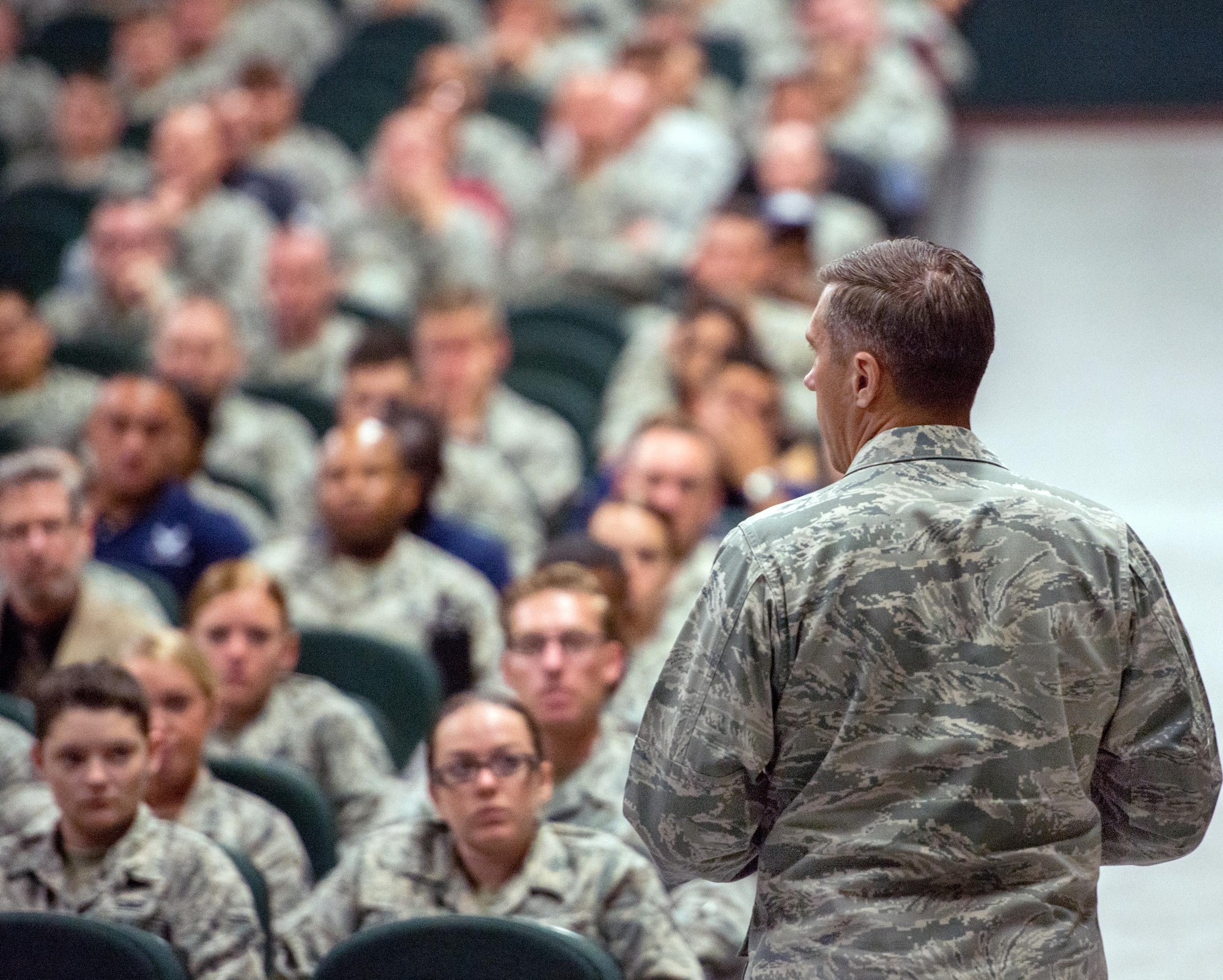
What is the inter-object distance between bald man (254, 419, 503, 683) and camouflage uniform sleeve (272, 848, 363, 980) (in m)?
1.30

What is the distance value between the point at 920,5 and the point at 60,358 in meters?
5.19

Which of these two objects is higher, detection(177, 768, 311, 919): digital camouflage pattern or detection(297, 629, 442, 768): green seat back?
detection(297, 629, 442, 768): green seat back

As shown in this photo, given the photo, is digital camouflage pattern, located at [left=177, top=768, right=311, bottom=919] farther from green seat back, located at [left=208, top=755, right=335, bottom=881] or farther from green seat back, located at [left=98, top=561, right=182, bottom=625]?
green seat back, located at [left=98, top=561, right=182, bottom=625]

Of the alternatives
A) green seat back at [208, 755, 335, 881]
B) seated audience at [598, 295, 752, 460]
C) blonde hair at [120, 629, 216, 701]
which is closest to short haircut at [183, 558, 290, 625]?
blonde hair at [120, 629, 216, 701]

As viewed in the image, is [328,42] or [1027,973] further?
[328,42]

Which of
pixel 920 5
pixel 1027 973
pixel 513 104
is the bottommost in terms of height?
pixel 1027 973

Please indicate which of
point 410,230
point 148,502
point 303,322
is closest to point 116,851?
point 148,502

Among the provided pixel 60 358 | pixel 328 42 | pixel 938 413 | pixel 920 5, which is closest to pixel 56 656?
pixel 60 358

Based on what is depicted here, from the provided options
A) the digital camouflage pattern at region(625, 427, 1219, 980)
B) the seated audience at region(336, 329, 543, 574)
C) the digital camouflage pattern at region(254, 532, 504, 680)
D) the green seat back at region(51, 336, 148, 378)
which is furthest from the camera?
the green seat back at region(51, 336, 148, 378)

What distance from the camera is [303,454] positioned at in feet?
16.3

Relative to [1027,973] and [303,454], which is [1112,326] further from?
[1027,973]

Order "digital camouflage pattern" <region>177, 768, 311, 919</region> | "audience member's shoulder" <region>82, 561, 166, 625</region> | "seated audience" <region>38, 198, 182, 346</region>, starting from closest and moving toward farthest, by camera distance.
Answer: "digital camouflage pattern" <region>177, 768, 311, 919</region> < "audience member's shoulder" <region>82, 561, 166, 625</region> < "seated audience" <region>38, 198, 182, 346</region>

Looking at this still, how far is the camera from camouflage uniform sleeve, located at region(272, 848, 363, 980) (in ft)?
8.07

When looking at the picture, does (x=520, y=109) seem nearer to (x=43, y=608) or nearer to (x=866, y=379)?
(x=43, y=608)
